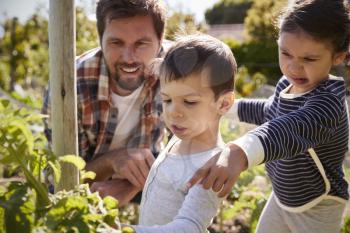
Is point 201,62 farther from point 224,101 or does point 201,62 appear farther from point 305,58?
point 305,58

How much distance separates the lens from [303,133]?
1.18 m

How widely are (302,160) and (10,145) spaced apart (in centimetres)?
98

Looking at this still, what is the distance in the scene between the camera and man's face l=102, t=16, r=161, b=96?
189cm

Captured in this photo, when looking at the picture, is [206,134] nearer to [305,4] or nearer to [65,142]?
[65,142]

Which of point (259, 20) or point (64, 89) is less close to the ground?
point (64, 89)

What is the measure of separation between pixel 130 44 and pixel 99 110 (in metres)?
0.36

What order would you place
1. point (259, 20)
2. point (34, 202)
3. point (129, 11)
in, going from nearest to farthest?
point (34, 202) < point (129, 11) < point (259, 20)

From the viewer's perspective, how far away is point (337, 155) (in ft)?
4.97

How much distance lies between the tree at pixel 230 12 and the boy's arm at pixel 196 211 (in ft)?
40.7

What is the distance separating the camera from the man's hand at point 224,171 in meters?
0.99

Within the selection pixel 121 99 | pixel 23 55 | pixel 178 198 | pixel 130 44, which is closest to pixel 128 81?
pixel 121 99

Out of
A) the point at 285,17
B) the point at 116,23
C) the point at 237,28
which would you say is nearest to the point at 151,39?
the point at 116,23

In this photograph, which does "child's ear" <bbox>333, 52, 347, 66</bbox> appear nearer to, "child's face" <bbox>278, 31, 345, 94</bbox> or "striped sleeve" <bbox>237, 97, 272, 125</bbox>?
"child's face" <bbox>278, 31, 345, 94</bbox>

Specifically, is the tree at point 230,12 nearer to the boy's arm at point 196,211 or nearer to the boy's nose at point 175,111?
the boy's nose at point 175,111
